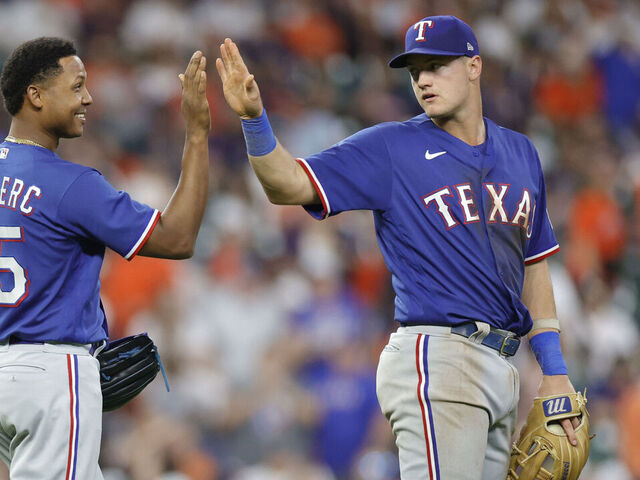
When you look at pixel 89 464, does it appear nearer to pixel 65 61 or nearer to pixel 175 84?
pixel 65 61

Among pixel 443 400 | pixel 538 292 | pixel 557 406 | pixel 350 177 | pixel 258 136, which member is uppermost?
pixel 258 136

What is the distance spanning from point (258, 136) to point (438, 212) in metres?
0.65

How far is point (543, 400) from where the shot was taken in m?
Result: 3.62

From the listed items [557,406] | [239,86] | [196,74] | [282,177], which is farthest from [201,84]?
[557,406]

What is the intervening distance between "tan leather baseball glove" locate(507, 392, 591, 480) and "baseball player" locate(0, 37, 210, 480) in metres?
1.34

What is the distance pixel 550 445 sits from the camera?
11.6 ft

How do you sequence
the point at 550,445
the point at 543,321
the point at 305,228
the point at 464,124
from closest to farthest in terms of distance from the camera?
the point at 550,445 < the point at 464,124 < the point at 543,321 < the point at 305,228

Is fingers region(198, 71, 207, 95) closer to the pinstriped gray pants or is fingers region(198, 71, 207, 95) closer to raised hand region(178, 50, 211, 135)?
raised hand region(178, 50, 211, 135)

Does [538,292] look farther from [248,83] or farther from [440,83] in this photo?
[248,83]

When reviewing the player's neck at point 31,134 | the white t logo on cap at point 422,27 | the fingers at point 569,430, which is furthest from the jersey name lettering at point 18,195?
the fingers at point 569,430

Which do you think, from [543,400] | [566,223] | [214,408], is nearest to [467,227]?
[543,400]

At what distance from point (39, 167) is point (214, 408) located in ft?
Answer: 12.7

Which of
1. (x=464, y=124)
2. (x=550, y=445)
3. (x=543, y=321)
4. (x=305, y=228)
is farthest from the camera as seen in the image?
(x=305, y=228)

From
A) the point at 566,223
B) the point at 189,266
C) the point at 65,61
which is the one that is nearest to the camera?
the point at 65,61
